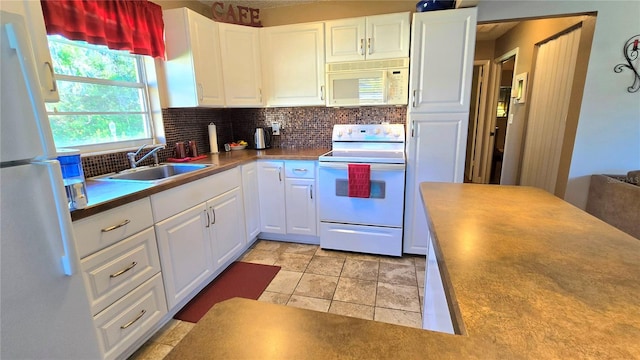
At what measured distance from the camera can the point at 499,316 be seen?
57 centimetres

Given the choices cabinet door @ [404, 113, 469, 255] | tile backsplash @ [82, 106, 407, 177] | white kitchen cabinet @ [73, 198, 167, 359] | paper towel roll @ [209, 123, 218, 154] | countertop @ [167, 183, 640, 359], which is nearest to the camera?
countertop @ [167, 183, 640, 359]

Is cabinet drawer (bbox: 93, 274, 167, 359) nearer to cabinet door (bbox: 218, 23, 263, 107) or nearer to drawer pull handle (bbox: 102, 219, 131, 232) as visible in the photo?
drawer pull handle (bbox: 102, 219, 131, 232)

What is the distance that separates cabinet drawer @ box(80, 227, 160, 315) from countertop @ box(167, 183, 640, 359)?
1100 millimetres

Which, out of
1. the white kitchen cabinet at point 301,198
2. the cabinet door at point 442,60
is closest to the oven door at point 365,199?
the white kitchen cabinet at point 301,198

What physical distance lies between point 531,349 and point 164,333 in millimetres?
1946

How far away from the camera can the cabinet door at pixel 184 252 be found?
1.73 metres


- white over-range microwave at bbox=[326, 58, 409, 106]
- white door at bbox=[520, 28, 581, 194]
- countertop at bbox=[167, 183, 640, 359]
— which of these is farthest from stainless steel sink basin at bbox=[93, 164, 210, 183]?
white door at bbox=[520, 28, 581, 194]

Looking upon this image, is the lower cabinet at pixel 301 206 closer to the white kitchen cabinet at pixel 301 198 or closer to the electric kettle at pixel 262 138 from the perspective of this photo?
the white kitchen cabinet at pixel 301 198

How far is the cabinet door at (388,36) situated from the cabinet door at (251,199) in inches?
59.4

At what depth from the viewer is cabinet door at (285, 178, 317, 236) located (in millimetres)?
2707

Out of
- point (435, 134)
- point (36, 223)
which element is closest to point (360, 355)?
point (36, 223)

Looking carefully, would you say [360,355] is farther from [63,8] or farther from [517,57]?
[517,57]

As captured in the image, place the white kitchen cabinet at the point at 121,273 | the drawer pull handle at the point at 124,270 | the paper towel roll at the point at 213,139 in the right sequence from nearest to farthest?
the white kitchen cabinet at the point at 121,273 → the drawer pull handle at the point at 124,270 → the paper towel roll at the point at 213,139

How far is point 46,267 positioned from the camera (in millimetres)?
930
